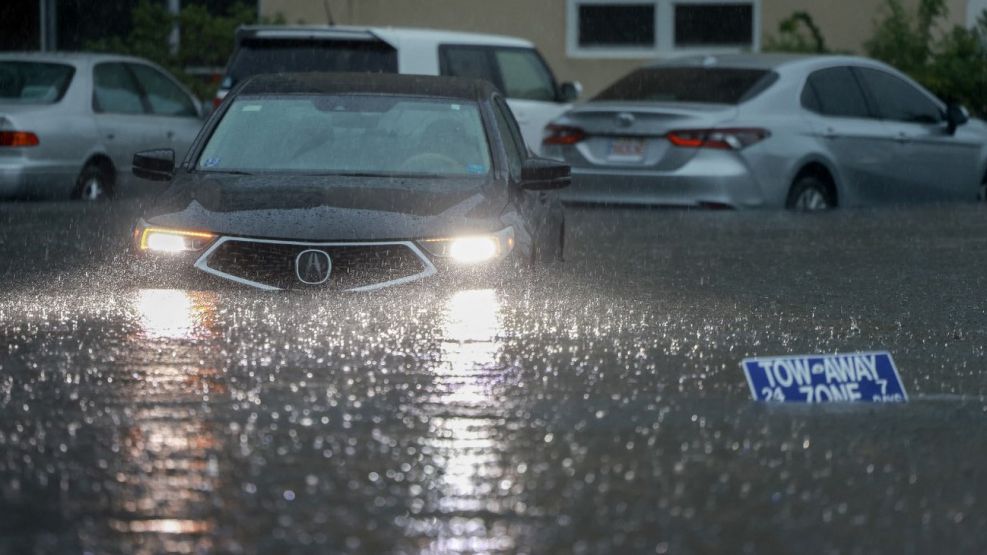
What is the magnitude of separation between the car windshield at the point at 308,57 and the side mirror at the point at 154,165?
6.06 metres

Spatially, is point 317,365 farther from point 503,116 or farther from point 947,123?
point 947,123

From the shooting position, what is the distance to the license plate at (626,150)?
17.3 metres

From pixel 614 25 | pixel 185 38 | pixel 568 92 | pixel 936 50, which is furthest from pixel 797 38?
pixel 185 38

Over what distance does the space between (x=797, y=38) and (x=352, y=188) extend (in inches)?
657

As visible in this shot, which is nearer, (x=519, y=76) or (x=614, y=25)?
(x=519, y=76)

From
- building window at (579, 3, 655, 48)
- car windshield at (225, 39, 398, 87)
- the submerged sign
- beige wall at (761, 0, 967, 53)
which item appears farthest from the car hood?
building window at (579, 3, 655, 48)

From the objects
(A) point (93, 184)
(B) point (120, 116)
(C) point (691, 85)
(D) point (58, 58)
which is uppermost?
(C) point (691, 85)

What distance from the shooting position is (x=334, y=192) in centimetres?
1057

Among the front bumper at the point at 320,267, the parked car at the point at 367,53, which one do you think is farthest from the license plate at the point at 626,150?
the front bumper at the point at 320,267

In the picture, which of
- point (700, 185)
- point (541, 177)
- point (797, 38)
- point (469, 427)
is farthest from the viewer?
point (797, 38)

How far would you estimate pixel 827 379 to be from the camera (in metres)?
8.13

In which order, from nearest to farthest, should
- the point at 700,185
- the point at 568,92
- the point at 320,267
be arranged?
1. the point at 320,267
2. the point at 700,185
3. the point at 568,92

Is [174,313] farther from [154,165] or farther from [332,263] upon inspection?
[154,165]

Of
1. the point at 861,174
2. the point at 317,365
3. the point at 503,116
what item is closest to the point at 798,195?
the point at 861,174
